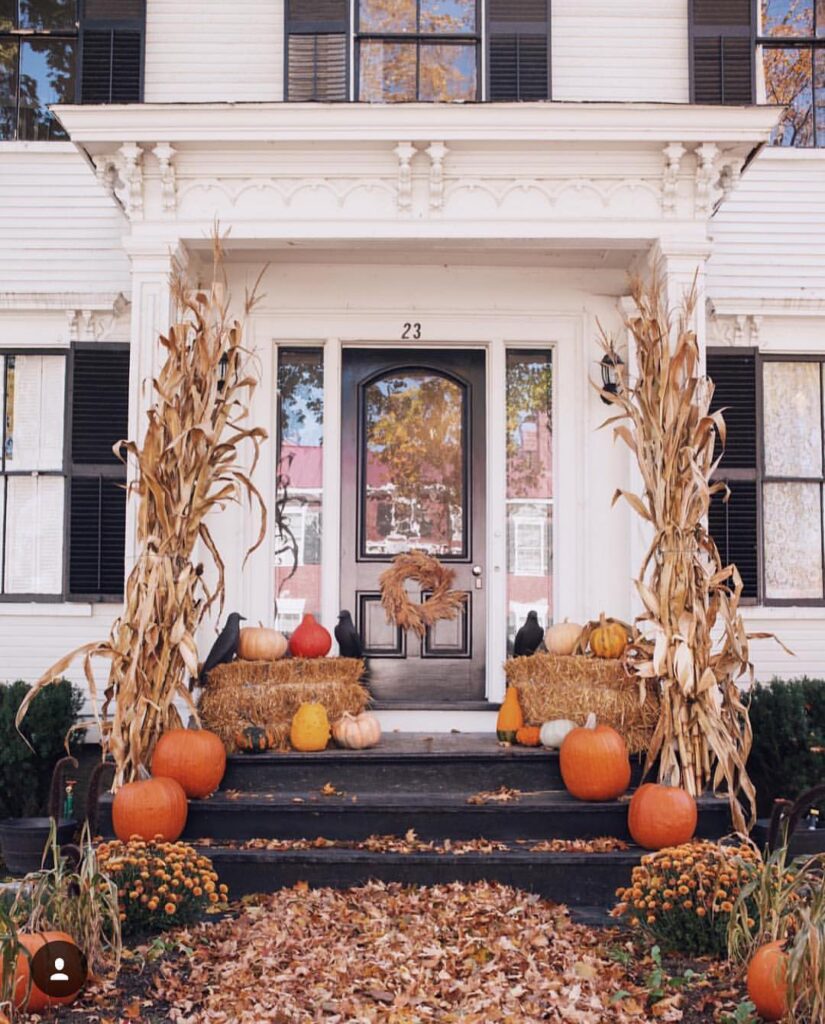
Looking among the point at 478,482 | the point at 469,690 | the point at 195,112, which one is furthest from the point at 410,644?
the point at 195,112

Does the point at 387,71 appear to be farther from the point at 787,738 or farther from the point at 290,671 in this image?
the point at 787,738

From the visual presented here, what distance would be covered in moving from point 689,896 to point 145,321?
403 centimetres

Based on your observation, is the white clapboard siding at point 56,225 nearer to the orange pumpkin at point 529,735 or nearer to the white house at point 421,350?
the white house at point 421,350

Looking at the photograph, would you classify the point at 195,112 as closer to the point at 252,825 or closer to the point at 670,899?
the point at 252,825

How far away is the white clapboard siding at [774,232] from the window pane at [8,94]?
15.4ft

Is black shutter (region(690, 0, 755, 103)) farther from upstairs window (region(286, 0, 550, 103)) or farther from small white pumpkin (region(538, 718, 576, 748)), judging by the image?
small white pumpkin (region(538, 718, 576, 748))

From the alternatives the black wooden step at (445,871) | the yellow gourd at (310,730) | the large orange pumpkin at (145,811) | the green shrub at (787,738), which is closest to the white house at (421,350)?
the green shrub at (787,738)

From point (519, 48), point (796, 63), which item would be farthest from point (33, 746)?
point (796, 63)

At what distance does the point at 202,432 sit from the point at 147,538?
0.59 m

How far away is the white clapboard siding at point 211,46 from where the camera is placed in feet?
24.6

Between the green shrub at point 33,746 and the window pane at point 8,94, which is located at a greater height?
the window pane at point 8,94

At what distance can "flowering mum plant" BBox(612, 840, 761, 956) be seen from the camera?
13.9ft

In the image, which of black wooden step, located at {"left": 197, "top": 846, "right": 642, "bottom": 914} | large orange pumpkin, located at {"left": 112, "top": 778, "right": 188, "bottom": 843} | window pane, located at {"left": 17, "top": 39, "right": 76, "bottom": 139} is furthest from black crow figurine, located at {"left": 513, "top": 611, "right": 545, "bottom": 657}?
window pane, located at {"left": 17, "top": 39, "right": 76, "bottom": 139}

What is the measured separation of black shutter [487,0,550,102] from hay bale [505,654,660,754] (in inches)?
145
